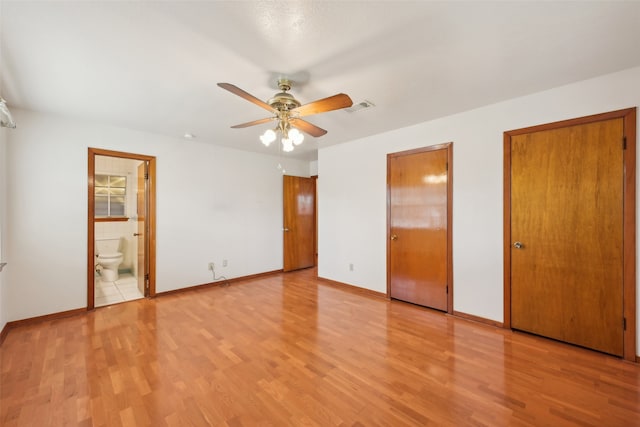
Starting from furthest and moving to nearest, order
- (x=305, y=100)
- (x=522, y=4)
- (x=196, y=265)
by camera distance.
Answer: (x=196, y=265) < (x=305, y=100) < (x=522, y=4)

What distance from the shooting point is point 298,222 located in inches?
227

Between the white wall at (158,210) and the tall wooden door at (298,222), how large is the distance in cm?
18

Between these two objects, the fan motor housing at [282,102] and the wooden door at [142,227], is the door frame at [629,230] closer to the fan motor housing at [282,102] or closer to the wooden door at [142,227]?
the fan motor housing at [282,102]

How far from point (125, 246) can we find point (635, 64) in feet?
24.4

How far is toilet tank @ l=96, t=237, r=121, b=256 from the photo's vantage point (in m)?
4.89

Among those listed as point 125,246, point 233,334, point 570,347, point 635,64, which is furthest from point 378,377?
point 125,246

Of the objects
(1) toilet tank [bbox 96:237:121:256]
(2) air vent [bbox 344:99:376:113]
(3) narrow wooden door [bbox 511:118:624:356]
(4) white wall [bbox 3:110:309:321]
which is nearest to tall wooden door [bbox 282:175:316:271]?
(4) white wall [bbox 3:110:309:321]

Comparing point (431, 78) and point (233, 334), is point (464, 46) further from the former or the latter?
point (233, 334)

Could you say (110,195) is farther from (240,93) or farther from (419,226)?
(419,226)

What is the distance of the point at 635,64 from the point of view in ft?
6.84

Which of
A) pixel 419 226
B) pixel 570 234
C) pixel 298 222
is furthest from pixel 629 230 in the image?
pixel 298 222

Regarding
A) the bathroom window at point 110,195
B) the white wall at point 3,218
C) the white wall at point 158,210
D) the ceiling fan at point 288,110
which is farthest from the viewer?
the bathroom window at point 110,195

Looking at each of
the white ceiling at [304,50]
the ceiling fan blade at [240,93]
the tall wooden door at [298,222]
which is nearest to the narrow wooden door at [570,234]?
the white ceiling at [304,50]

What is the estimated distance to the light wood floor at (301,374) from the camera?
162 cm
